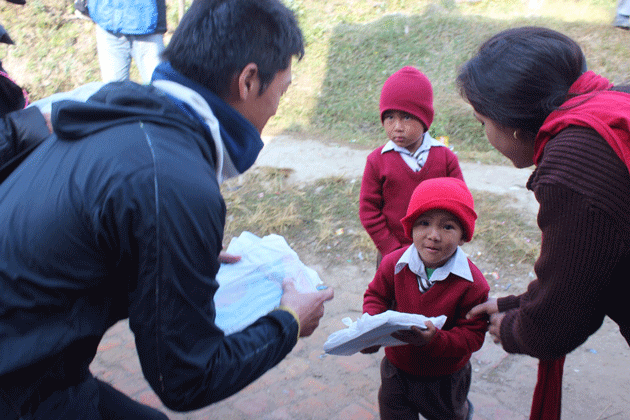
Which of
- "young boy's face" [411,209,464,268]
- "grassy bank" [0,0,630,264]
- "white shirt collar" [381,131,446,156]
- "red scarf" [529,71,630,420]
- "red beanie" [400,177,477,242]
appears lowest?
"grassy bank" [0,0,630,264]

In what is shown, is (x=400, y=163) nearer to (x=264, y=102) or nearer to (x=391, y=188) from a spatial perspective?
(x=391, y=188)

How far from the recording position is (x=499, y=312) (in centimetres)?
200

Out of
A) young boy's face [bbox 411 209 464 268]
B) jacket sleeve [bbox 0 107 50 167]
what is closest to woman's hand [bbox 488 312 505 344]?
young boy's face [bbox 411 209 464 268]

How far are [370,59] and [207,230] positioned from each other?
846cm

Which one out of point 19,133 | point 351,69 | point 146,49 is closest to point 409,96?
point 19,133

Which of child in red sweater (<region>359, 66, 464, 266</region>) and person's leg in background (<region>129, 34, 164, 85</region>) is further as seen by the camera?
person's leg in background (<region>129, 34, 164, 85</region>)

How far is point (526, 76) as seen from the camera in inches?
64.2

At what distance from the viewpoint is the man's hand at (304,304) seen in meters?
1.65

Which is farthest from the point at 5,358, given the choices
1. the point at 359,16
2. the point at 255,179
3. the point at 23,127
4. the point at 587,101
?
the point at 359,16

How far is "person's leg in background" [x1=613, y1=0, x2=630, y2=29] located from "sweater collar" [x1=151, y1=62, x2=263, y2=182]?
8.66 m

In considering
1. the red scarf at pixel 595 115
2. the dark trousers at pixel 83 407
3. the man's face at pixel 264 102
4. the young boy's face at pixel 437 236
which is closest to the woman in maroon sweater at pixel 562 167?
the red scarf at pixel 595 115

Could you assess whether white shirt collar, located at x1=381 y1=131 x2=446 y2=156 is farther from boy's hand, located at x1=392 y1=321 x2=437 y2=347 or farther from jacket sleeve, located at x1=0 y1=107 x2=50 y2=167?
jacket sleeve, located at x1=0 y1=107 x2=50 y2=167

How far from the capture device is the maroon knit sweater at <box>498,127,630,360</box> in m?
1.41

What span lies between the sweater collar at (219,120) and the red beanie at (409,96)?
155cm
